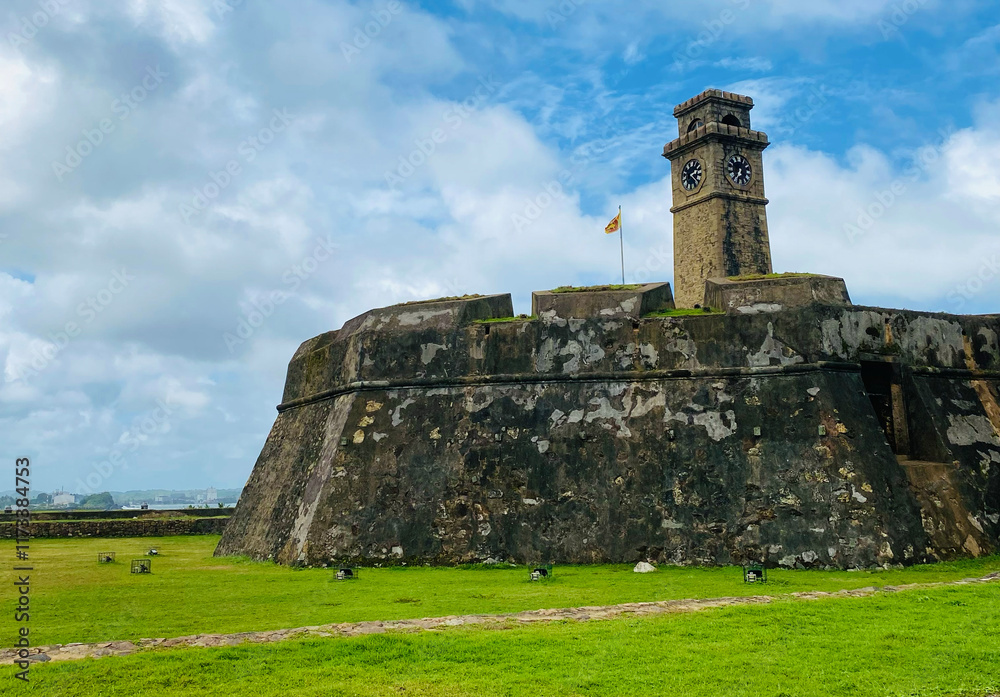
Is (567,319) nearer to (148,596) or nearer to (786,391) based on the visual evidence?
(786,391)

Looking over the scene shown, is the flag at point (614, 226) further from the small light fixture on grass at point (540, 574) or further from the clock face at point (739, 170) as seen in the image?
the clock face at point (739, 170)

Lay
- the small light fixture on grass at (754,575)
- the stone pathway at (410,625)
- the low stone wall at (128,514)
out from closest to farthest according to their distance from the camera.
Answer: the stone pathway at (410,625) < the small light fixture on grass at (754,575) < the low stone wall at (128,514)

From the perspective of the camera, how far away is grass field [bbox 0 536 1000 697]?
545cm

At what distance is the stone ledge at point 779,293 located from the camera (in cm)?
1303

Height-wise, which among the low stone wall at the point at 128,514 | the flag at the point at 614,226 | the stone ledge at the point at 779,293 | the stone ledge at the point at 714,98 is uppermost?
the stone ledge at the point at 714,98

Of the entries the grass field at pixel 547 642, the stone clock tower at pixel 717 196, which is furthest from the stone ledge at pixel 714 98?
the grass field at pixel 547 642

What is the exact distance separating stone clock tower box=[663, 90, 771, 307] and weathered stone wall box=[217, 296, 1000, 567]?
29.9m

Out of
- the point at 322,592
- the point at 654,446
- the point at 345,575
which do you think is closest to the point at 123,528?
the point at 345,575

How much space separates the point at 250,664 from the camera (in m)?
5.86

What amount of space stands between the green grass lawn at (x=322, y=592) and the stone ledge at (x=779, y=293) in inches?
176

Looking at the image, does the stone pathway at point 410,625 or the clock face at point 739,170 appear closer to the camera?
the stone pathway at point 410,625

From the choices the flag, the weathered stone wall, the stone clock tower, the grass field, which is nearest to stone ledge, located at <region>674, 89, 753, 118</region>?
the stone clock tower

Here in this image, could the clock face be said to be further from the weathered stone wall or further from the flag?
the weathered stone wall

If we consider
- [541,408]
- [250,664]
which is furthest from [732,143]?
[250,664]
